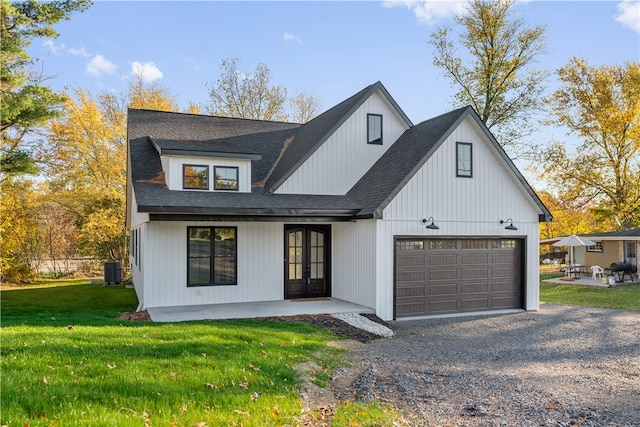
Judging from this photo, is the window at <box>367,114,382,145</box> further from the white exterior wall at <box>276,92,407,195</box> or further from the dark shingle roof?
the dark shingle roof

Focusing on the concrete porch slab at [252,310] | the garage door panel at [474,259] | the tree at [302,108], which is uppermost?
the tree at [302,108]

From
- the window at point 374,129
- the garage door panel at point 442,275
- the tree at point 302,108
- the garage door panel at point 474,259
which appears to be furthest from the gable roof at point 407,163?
the tree at point 302,108

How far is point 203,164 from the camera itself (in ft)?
42.9

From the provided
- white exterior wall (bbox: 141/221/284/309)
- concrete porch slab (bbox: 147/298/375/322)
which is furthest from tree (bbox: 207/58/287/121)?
concrete porch slab (bbox: 147/298/375/322)

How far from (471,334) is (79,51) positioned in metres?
19.9

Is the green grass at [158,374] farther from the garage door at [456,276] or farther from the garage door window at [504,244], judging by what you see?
the garage door window at [504,244]

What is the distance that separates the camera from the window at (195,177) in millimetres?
12883

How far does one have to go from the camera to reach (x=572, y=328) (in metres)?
11.6

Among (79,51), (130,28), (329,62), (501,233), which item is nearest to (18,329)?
(130,28)

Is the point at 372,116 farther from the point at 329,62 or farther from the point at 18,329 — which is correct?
the point at 18,329

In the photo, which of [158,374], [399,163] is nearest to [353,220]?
[399,163]

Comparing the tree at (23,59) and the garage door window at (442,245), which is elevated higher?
the tree at (23,59)

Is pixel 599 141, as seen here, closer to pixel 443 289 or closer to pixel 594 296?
pixel 594 296

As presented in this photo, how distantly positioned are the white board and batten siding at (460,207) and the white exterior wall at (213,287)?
10.9 ft
